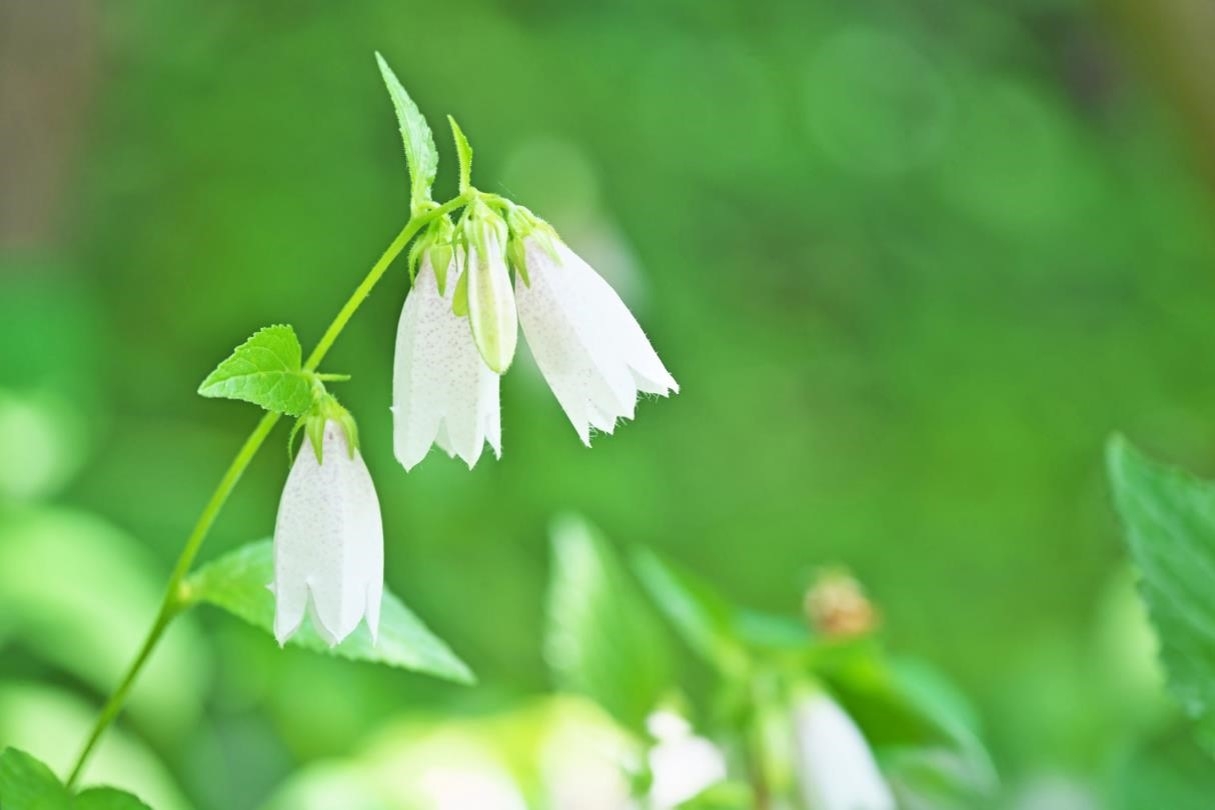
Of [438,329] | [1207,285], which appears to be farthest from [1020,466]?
[438,329]

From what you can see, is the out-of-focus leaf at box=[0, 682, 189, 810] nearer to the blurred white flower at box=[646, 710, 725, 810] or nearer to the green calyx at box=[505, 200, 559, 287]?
the blurred white flower at box=[646, 710, 725, 810]

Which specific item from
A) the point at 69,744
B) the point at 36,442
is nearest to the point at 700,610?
the point at 69,744

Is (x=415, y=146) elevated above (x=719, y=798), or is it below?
above

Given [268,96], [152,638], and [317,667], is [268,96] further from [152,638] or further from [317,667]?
[152,638]

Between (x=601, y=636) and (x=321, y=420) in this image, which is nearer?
(x=321, y=420)

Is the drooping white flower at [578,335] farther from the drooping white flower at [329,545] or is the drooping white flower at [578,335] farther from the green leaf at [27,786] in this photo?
the green leaf at [27,786]

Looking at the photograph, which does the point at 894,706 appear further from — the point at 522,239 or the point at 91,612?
the point at 91,612
